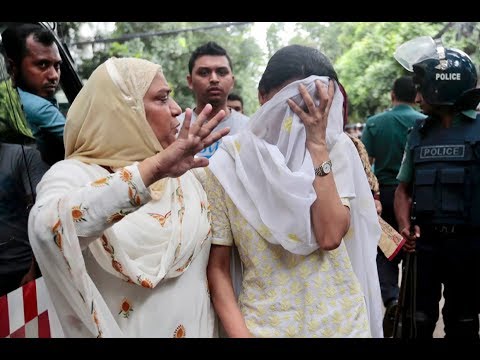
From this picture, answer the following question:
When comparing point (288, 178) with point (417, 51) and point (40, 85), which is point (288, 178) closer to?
point (40, 85)

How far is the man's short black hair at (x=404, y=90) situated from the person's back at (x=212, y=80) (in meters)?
1.66

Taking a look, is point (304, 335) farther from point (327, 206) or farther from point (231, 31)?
point (231, 31)

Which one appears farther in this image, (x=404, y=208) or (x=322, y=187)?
(x=404, y=208)

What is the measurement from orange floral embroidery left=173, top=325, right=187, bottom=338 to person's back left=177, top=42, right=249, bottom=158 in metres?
2.03

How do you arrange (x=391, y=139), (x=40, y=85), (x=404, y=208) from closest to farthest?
1. (x=40, y=85)
2. (x=404, y=208)
3. (x=391, y=139)

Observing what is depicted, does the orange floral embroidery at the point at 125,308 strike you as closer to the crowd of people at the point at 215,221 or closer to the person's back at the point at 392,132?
→ the crowd of people at the point at 215,221

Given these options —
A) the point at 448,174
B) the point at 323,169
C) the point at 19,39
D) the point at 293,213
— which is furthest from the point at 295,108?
the point at 448,174

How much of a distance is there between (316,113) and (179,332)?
0.75 m

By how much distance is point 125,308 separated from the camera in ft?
5.22

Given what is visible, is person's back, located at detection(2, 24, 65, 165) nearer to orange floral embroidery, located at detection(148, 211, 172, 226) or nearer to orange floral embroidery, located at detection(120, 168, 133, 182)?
orange floral embroidery, located at detection(148, 211, 172, 226)

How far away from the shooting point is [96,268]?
1.56 meters

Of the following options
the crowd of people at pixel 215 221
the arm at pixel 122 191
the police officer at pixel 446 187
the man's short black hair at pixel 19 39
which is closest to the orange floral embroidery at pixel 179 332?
the crowd of people at pixel 215 221
